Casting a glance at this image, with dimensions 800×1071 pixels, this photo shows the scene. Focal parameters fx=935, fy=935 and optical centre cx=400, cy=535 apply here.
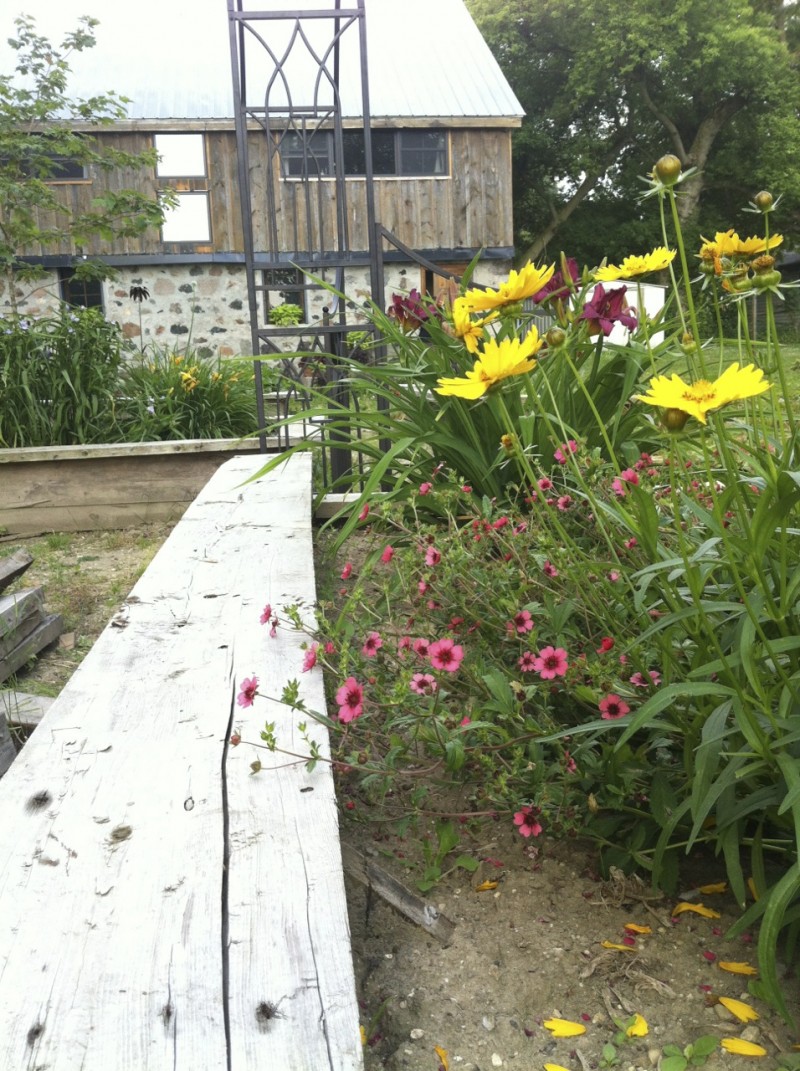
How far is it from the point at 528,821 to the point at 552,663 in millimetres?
233

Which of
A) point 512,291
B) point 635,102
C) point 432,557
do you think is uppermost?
point 635,102

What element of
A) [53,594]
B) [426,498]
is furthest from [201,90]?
[426,498]

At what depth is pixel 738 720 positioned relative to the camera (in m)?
1.05

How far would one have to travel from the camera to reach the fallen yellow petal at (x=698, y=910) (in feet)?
4.24

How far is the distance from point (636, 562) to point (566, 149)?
22.5m

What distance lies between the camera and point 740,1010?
1.13m

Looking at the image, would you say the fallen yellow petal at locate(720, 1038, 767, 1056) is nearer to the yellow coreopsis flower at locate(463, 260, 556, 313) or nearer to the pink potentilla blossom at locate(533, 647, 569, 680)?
the pink potentilla blossom at locate(533, 647, 569, 680)

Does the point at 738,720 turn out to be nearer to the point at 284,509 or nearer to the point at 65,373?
the point at 284,509

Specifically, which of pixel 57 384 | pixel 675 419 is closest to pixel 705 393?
pixel 675 419

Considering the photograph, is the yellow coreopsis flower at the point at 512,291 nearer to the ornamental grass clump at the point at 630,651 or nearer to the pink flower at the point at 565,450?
the ornamental grass clump at the point at 630,651

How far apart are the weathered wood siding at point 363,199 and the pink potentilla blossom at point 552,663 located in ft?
37.5

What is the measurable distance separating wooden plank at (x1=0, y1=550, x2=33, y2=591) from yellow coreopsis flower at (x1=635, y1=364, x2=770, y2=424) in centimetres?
211

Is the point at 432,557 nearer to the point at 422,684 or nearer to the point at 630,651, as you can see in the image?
the point at 422,684

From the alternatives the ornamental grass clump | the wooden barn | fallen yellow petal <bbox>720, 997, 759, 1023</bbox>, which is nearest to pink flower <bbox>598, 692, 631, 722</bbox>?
the ornamental grass clump
